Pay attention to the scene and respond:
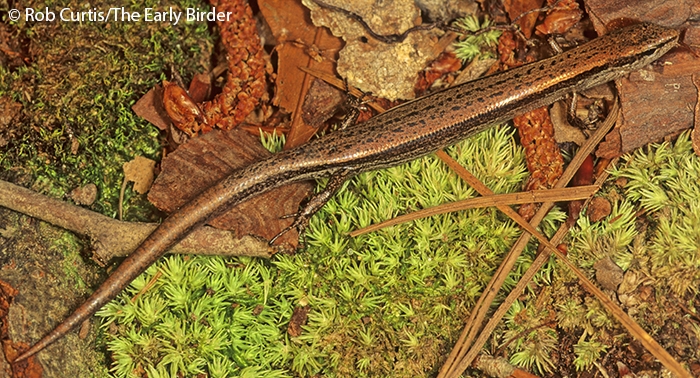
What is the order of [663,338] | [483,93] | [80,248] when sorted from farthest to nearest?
[483,93]
[80,248]
[663,338]

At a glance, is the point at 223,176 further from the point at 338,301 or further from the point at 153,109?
the point at 338,301

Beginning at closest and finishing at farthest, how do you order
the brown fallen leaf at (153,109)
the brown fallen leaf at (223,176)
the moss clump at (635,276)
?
the moss clump at (635,276) → the brown fallen leaf at (223,176) → the brown fallen leaf at (153,109)

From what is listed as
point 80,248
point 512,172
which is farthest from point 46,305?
point 512,172

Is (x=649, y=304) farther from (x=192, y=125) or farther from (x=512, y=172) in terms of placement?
(x=192, y=125)

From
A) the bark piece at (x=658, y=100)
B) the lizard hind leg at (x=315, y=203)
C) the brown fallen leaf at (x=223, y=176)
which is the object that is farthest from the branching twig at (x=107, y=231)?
the bark piece at (x=658, y=100)
